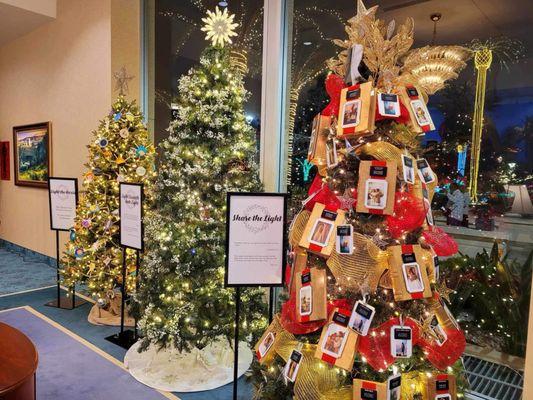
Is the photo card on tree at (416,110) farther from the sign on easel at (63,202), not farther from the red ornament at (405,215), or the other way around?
the sign on easel at (63,202)

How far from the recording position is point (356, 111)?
181cm

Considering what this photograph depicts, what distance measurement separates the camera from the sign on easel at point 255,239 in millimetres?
2297

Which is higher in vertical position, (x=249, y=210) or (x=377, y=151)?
(x=377, y=151)

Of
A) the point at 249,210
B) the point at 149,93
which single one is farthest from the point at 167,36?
the point at 249,210

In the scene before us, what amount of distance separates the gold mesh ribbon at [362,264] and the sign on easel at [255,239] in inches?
23.6

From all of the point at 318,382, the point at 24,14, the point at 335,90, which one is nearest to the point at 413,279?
the point at 318,382

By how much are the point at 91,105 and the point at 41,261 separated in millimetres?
2853

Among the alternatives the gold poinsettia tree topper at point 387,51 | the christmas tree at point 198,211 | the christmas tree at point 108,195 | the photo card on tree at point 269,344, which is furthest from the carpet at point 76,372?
the gold poinsettia tree topper at point 387,51

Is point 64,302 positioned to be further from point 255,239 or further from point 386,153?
point 386,153

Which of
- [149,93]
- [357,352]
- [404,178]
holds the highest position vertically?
[149,93]

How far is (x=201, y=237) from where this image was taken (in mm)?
2953

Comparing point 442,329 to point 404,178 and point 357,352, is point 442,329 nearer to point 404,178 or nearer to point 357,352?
point 357,352

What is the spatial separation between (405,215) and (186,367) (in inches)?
88.3

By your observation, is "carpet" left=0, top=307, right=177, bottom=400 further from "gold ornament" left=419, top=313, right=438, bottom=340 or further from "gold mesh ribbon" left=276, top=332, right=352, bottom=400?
"gold ornament" left=419, top=313, right=438, bottom=340
